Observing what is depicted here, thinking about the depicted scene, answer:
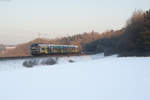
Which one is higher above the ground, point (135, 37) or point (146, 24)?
point (146, 24)

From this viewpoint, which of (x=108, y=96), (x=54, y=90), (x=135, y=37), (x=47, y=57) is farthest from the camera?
(x=135, y=37)

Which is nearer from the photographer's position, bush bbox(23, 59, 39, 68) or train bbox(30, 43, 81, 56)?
bush bbox(23, 59, 39, 68)

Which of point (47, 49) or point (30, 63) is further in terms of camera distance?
point (47, 49)

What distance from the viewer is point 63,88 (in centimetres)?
514

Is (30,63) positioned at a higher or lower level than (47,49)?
lower

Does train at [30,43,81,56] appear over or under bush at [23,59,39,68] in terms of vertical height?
over

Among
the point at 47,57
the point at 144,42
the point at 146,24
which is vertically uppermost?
the point at 146,24

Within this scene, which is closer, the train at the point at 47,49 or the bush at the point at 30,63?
the bush at the point at 30,63

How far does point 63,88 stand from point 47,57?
2197 centimetres

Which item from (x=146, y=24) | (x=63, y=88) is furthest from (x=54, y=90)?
(x=146, y=24)

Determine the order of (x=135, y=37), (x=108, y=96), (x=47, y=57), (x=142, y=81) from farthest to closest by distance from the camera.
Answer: (x=135, y=37) < (x=47, y=57) < (x=142, y=81) < (x=108, y=96)

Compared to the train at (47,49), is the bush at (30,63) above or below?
below

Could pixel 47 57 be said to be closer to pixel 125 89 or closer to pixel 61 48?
pixel 61 48

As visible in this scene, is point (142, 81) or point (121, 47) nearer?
point (142, 81)
